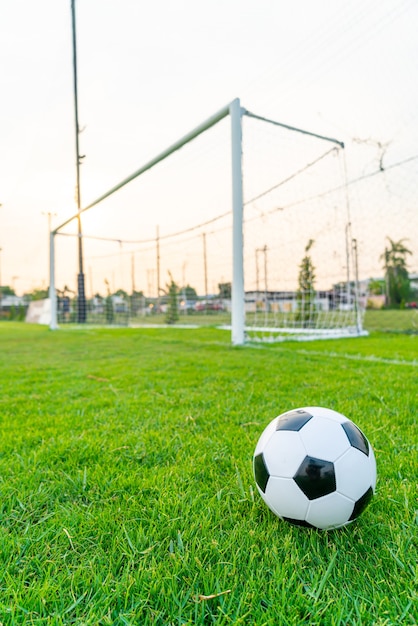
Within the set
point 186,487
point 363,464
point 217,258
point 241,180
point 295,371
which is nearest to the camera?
point 363,464

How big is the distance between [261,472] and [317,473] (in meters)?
0.18

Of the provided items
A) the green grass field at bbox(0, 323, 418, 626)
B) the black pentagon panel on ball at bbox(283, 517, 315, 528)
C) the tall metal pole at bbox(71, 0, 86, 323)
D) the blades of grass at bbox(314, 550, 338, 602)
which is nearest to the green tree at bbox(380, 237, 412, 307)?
the green grass field at bbox(0, 323, 418, 626)

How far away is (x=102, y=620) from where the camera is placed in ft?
2.46

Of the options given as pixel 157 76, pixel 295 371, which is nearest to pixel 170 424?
pixel 295 371

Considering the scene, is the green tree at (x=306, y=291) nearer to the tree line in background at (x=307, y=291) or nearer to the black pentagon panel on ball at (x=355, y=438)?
the tree line in background at (x=307, y=291)

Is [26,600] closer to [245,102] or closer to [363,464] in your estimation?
[363,464]

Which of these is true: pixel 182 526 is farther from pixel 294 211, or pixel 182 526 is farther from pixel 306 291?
pixel 306 291

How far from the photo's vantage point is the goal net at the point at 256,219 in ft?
20.8

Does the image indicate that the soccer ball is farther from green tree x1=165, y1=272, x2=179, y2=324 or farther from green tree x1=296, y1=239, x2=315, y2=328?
green tree x1=165, y1=272, x2=179, y2=324

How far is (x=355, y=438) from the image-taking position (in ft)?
3.71

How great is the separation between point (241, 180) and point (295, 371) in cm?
339

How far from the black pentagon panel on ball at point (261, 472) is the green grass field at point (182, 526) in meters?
0.10

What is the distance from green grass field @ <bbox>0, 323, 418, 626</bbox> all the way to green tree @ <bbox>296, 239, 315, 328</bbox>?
17.9 feet

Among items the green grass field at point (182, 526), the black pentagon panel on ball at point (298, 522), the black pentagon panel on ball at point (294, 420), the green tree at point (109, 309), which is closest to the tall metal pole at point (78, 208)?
the green tree at point (109, 309)
